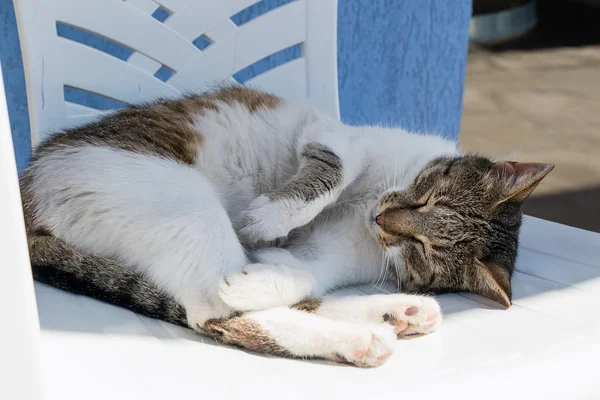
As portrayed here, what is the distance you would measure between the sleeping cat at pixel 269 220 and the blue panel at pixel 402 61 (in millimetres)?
885

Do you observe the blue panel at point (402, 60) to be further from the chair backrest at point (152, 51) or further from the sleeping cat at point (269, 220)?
the sleeping cat at point (269, 220)

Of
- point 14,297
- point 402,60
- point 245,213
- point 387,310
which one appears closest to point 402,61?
point 402,60

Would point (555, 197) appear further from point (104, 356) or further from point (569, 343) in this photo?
point (104, 356)

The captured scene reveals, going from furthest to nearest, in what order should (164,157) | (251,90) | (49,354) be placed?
1. (251,90)
2. (164,157)
3. (49,354)

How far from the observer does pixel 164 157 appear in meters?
1.34

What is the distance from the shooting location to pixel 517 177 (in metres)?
1.36

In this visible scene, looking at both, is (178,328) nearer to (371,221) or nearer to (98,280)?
(98,280)

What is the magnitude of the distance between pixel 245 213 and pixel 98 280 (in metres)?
0.30

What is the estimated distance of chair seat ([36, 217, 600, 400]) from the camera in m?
0.92

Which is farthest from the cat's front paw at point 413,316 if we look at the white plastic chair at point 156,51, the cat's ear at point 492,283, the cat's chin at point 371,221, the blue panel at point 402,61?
the blue panel at point 402,61

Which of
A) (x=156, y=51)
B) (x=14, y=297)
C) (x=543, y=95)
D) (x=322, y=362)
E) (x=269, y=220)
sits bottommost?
(x=543, y=95)

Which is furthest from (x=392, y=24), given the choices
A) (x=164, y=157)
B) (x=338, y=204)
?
(x=164, y=157)

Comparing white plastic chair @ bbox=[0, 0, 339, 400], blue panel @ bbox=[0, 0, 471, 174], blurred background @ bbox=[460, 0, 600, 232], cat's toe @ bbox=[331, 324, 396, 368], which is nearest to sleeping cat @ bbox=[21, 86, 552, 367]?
cat's toe @ bbox=[331, 324, 396, 368]

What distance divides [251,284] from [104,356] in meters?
0.25
